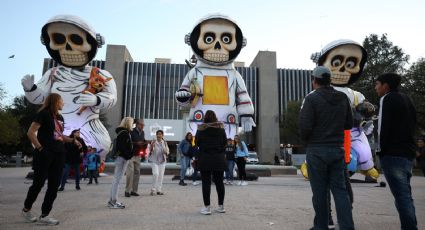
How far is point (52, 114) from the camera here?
173 inches

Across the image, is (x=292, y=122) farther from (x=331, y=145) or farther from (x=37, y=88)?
(x=331, y=145)

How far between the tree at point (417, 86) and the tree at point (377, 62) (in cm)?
149

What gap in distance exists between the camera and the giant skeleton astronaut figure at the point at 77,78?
1084cm

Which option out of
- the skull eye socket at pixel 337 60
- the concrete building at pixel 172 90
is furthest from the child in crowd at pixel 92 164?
the concrete building at pixel 172 90

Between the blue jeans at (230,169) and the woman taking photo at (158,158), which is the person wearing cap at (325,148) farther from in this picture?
the blue jeans at (230,169)

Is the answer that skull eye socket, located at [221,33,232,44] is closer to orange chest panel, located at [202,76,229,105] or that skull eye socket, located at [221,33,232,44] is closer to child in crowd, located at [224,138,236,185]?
orange chest panel, located at [202,76,229,105]

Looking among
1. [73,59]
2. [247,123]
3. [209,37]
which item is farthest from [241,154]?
[73,59]

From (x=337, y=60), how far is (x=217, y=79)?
393cm

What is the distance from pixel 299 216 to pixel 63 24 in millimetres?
9369

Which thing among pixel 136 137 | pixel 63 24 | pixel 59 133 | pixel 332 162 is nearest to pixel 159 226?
pixel 59 133

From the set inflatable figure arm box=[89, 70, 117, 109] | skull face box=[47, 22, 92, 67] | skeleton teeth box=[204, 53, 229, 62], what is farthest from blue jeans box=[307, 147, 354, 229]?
skull face box=[47, 22, 92, 67]

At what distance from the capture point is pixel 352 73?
36.4 ft

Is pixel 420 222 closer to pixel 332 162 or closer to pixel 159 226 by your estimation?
pixel 332 162

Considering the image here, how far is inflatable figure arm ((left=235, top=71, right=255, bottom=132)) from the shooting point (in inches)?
407
